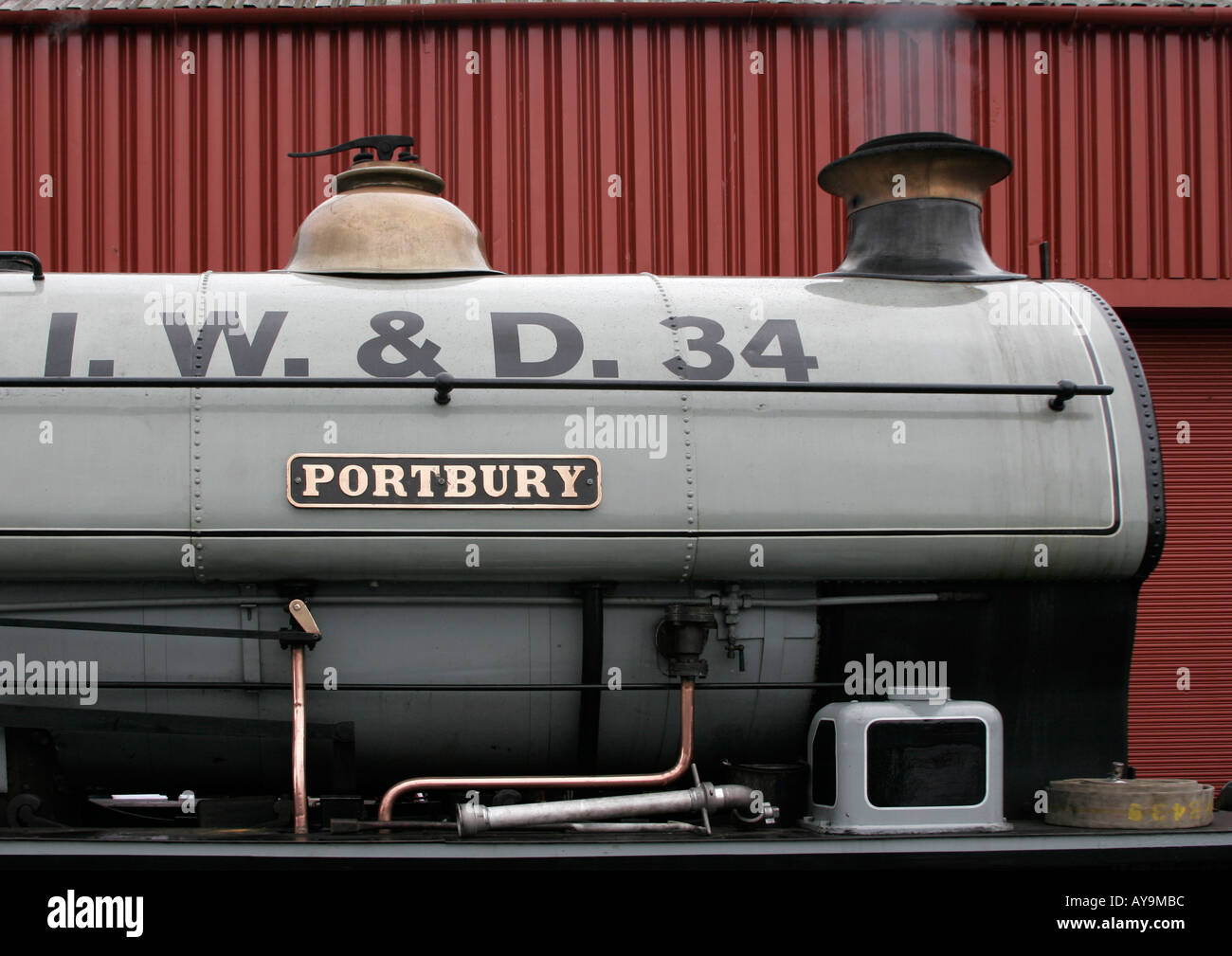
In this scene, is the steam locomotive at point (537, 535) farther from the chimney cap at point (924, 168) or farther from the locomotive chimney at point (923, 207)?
the chimney cap at point (924, 168)

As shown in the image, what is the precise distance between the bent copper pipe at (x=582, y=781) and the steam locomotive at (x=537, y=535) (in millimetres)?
16

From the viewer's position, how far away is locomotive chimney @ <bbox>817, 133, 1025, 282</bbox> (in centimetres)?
529

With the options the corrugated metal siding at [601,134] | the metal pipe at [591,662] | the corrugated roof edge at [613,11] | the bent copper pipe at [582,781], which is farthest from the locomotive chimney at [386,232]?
the corrugated roof edge at [613,11]

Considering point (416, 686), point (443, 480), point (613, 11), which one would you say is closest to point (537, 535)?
point (443, 480)

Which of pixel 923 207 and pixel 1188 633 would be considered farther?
pixel 1188 633

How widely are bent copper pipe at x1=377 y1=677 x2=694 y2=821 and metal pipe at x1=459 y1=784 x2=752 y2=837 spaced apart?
0.23 ft

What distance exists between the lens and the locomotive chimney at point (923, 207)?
5293mm

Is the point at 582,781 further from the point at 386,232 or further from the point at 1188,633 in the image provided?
the point at 1188,633

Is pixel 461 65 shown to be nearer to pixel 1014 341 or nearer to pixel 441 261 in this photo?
pixel 441 261

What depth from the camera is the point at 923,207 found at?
5.37 m

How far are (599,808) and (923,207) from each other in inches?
115
